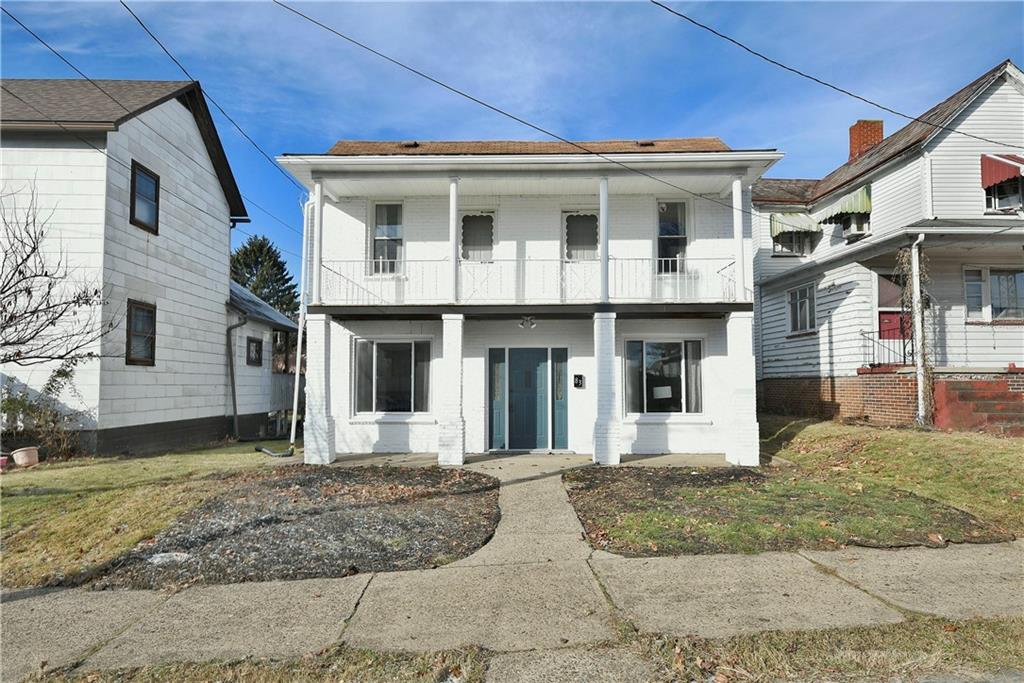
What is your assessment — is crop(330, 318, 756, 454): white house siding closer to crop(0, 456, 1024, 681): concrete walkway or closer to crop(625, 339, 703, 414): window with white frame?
crop(625, 339, 703, 414): window with white frame

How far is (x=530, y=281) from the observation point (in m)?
12.0

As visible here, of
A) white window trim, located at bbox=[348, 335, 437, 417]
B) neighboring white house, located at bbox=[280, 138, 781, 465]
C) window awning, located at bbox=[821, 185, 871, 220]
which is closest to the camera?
neighboring white house, located at bbox=[280, 138, 781, 465]

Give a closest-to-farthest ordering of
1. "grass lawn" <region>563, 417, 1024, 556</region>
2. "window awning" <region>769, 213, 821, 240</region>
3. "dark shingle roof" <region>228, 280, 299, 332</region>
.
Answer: "grass lawn" <region>563, 417, 1024, 556</region>, "dark shingle roof" <region>228, 280, 299, 332</region>, "window awning" <region>769, 213, 821, 240</region>

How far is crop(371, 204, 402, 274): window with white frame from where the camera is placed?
40.1ft

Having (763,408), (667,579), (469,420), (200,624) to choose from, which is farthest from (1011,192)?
(200,624)

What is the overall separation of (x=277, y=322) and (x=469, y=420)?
32.8 feet

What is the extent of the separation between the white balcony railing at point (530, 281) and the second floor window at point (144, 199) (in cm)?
432

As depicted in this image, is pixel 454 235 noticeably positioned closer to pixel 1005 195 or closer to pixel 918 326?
pixel 918 326

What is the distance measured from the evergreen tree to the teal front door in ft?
139

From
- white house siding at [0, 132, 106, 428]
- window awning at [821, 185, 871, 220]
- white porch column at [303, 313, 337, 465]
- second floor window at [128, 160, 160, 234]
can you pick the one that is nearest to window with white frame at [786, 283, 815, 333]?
window awning at [821, 185, 871, 220]

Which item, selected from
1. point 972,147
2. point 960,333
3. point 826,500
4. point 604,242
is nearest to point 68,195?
point 604,242

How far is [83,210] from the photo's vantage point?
11.1 metres

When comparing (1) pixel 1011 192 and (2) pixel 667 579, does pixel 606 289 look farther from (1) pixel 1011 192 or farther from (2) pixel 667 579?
(1) pixel 1011 192

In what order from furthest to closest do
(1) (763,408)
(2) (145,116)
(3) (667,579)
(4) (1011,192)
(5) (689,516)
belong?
(1) (763,408)
(4) (1011,192)
(2) (145,116)
(5) (689,516)
(3) (667,579)
